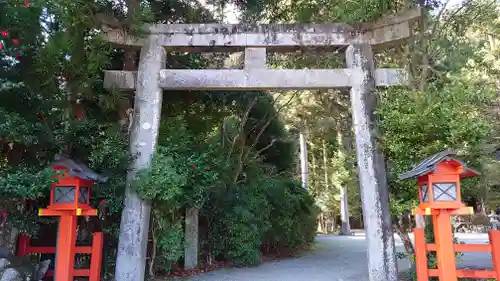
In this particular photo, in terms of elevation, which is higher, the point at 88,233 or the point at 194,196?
the point at 194,196

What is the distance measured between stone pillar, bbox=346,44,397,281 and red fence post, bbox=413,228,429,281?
0.71m

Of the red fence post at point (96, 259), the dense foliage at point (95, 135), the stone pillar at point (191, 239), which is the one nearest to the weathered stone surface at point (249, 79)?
the dense foliage at point (95, 135)

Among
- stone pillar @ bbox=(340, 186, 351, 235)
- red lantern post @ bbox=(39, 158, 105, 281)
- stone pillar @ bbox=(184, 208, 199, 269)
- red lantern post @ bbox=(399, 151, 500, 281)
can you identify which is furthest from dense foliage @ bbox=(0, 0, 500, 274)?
stone pillar @ bbox=(340, 186, 351, 235)

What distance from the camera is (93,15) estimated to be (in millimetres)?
7426

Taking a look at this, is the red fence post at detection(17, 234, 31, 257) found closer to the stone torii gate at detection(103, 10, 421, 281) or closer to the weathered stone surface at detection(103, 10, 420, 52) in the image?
the stone torii gate at detection(103, 10, 421, 281)

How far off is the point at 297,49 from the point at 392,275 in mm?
4836

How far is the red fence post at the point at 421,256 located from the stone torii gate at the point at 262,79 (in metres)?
0.72

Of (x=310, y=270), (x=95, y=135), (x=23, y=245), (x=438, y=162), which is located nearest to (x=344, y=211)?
(x=310, y=270)

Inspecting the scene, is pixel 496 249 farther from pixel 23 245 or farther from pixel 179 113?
pixel 23 245

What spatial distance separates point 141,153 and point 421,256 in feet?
17.3

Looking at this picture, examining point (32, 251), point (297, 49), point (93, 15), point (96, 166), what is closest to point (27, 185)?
point (96, 166)

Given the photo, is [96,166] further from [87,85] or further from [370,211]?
[370,211]

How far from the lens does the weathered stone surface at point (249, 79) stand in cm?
771

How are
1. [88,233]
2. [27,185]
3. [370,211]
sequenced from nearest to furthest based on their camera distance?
[27,185]
[370,211]
[88,233]
